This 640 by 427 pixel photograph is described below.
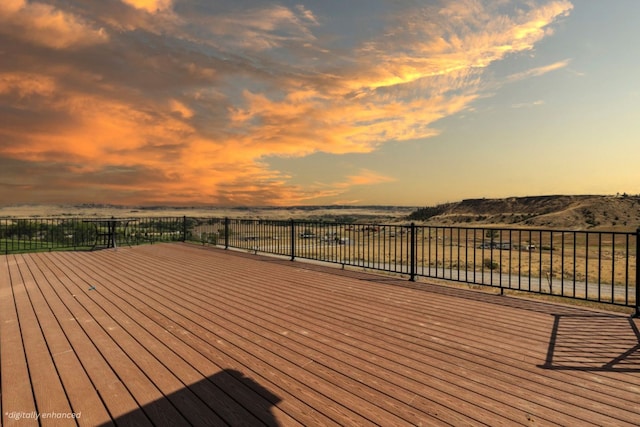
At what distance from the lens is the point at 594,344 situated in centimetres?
323

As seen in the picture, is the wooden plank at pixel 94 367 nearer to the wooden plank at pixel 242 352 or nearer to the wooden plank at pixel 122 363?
the wooden plank at pixel 122 363

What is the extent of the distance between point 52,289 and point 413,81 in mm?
10584

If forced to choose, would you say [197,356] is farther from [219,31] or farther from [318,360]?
[219,31]

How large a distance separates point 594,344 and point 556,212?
7316cm

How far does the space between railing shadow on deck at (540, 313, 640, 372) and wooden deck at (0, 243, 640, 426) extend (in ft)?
0.07

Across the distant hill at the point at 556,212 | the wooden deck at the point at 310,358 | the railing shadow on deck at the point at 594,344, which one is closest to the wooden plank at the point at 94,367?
the wooden deck at the point at 310,358

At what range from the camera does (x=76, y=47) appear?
8.95 metres

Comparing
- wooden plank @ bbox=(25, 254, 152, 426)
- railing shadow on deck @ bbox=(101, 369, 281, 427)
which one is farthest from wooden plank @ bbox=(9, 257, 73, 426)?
railing shadow on deck @ bbox=(101, 369, 281, 427)

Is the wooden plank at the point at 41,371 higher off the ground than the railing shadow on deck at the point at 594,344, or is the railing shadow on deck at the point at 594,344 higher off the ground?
the wooden plank at the point at 41,371

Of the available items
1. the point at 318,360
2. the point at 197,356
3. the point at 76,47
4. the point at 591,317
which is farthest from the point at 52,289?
the point at 591,317

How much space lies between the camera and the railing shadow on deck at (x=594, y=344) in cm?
275

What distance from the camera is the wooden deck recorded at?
204 centimetres

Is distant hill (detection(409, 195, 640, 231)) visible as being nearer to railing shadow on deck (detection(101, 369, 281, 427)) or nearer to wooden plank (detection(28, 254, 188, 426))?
railing shadow on deck (detection(101, 369, 281, 427))

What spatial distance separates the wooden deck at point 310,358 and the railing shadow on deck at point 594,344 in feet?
0.07
